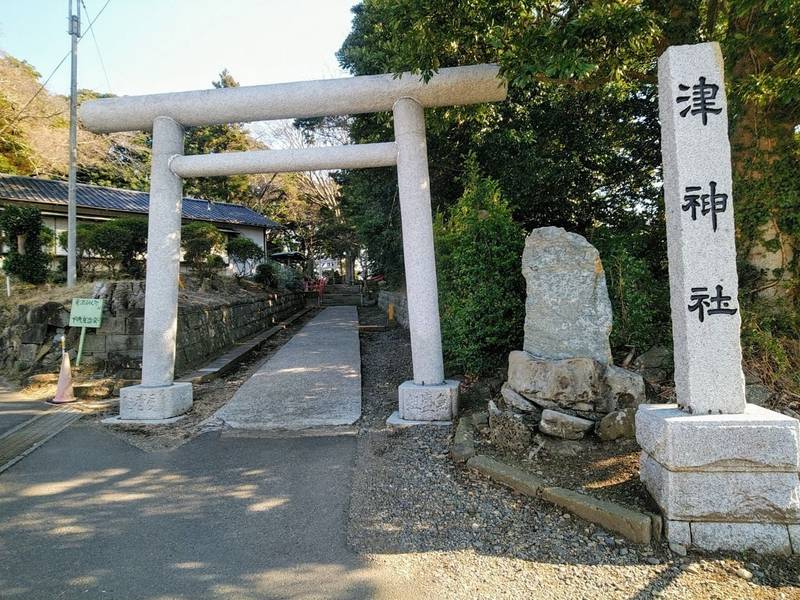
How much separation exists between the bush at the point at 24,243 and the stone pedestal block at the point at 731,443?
11.4 meters

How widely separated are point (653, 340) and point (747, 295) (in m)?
1.12

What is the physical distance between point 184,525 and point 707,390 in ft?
11.8

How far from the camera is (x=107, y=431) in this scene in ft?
16.6

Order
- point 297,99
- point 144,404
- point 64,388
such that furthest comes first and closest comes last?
point 64,388, point 144,404, point 297,99

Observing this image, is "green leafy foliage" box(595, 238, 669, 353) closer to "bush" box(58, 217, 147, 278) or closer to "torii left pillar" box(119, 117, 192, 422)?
"torii left pillar" box(119, 117, 192, 422)

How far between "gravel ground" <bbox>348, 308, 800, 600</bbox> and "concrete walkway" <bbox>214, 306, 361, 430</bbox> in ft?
5.56

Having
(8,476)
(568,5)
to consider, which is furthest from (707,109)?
(8,476)

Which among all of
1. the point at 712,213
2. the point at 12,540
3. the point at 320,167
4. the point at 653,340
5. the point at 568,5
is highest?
the point at 568,5

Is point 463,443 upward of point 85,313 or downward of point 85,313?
downward

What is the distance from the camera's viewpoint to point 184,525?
118 inches

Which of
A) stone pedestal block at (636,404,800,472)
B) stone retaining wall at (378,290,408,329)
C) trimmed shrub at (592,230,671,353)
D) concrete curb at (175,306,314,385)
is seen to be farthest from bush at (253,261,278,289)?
stone pedestal block at (636,404,800,472)

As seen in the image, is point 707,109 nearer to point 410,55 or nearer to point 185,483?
point 410,55

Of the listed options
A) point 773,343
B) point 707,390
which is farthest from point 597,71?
point 707,390

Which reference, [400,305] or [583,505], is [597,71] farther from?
[400,305]
